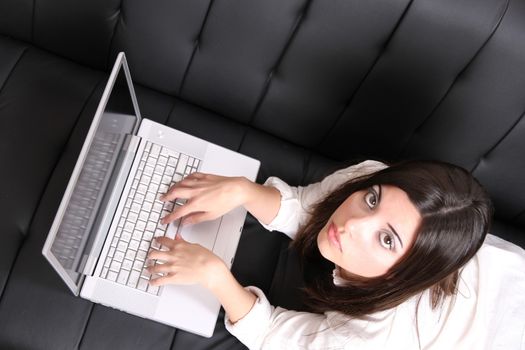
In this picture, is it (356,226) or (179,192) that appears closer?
(356,226)

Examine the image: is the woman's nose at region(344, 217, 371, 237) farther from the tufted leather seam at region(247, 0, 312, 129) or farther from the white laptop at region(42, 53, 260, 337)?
the tufted leather seam at region(247, 0, 312, 129)

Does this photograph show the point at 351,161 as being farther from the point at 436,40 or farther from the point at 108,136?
the point at 108,136

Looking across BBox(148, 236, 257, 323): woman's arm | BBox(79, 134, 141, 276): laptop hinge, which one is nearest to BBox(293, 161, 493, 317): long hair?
BBox(148, 236, 257, 323): woman's arm

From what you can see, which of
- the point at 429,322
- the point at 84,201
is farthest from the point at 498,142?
the point at 84,201

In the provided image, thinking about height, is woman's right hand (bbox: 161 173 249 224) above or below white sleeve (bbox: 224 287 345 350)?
above

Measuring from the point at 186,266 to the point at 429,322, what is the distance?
0.51 m

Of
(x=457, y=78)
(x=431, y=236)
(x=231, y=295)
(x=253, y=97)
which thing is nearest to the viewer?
(x=431, y=236)

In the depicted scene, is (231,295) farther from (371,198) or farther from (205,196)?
(371,198)

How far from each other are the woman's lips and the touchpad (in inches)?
11.6

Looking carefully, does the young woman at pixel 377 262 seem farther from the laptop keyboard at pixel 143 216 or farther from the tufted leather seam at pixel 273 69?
the tufted leather seam at pixel 273 69

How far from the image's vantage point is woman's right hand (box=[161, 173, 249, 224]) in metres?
0.96

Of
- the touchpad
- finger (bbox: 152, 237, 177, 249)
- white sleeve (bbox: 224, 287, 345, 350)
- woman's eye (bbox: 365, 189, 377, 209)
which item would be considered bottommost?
white sleeve (bbox: 224, 287, 345, 350)

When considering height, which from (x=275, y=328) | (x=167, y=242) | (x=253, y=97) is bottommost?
(x=275, y=328)

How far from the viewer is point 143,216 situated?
967 millimetres
